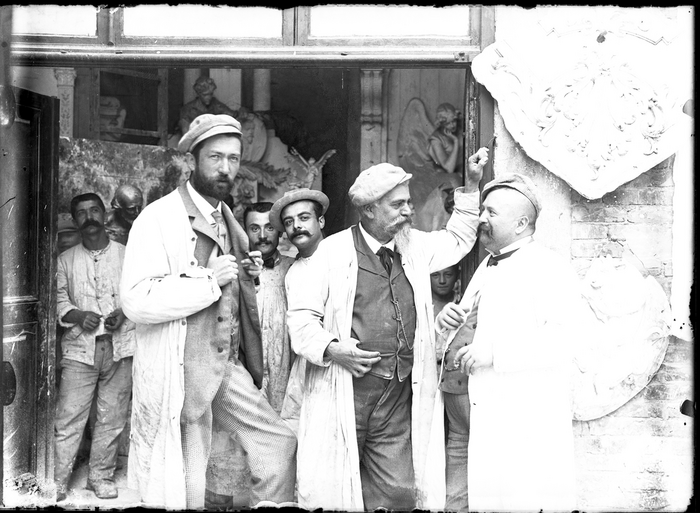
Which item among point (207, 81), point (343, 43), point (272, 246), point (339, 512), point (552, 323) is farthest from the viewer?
point (207, 81)

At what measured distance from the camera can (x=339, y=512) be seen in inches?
233

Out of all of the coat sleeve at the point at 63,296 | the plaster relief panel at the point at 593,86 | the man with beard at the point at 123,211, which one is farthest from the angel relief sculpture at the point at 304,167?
the plaster relief panel at the point at 593,86

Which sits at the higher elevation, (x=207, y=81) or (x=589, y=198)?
(x=207, y=81)

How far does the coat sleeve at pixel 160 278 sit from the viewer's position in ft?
19.2

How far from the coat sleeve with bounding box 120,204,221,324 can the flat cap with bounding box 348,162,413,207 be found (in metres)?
1.06

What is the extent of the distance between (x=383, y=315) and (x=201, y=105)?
11.6 ft

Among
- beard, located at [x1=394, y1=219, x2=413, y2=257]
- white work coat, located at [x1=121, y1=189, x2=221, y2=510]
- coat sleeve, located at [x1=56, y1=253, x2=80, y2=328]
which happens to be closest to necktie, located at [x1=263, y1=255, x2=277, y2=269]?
white work coat, located at [x1=121, y1=189, x2=221, y2=510]

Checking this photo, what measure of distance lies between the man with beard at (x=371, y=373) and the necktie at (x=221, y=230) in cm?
58

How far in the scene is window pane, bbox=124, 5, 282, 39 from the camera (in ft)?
20.9

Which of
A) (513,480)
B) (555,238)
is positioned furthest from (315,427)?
(555,238)

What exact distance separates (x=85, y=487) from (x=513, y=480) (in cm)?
324

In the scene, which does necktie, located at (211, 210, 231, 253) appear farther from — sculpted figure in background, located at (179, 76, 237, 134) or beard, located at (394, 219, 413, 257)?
sculpted figure in background, located at (179, 76, 237, 134)

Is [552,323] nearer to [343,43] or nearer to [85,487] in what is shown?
[343,43]

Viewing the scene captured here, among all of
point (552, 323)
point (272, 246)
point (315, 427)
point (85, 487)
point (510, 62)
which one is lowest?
point (85, 487)
